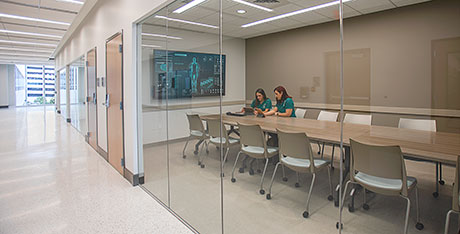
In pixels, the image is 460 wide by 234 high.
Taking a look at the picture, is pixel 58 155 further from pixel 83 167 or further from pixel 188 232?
pixel 188 232

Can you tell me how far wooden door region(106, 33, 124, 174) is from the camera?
4.23 metres

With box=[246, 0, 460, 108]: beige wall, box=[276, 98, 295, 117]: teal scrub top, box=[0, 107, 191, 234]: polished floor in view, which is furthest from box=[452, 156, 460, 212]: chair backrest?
box=[0, 107, 191, 234]: polished floor

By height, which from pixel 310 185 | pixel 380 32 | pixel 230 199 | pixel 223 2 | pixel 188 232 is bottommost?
pixel 188 232

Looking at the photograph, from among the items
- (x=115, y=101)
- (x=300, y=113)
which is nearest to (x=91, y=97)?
(x=115, y=101)

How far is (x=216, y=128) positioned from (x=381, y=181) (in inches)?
57.9

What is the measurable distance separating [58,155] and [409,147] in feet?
21.1

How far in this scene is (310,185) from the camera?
1722mm

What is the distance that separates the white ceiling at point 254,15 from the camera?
1.38m

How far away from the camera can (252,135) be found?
2.18m

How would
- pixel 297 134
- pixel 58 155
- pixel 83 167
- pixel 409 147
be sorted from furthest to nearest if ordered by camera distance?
pixel 58 155 → pixel 83 167 → pixel 297 134 → pixel 409 147

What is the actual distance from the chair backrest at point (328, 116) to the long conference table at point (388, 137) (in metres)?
0.02

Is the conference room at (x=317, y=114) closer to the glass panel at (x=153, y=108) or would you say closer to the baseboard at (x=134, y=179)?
the glass panel at (x=153, y=108)

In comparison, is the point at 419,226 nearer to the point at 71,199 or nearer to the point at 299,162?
the point at 299,162

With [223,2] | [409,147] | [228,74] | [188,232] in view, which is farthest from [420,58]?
[188,232]
